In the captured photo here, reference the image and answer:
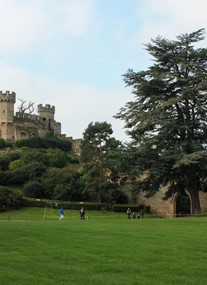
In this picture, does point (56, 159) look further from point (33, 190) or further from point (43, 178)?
point (33, 190)

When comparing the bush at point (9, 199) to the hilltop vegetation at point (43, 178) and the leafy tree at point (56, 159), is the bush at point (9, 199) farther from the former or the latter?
the leafy tree at point (56, 159)

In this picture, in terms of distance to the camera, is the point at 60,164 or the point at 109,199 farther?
the point at 60,164

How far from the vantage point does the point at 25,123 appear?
81.6 meters

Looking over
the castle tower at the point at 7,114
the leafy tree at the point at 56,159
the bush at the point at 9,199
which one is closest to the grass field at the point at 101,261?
the bush at the point at 9,199

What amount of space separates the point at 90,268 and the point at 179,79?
21588 millimetres

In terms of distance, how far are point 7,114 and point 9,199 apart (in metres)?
38.2

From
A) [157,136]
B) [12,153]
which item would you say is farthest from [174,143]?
[12,153]

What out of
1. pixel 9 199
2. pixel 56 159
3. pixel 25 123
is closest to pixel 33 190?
pixel 9 199

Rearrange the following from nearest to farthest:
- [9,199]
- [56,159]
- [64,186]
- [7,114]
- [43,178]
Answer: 1. [9,199]
2. [64,186]
3. [43,178]
4. [56,159]
5. [7,114]

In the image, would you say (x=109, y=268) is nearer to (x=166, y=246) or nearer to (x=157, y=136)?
(x=166, y=246)

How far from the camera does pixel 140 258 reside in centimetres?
886

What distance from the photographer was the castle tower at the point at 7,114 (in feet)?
255

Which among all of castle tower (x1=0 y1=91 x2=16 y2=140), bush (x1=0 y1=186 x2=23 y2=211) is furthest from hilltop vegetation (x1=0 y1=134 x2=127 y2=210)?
castle tower (x1=0 y1=91 x2=16 y2=140)

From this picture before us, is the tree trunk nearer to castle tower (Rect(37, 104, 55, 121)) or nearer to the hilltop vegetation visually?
the hilltop vegetation
